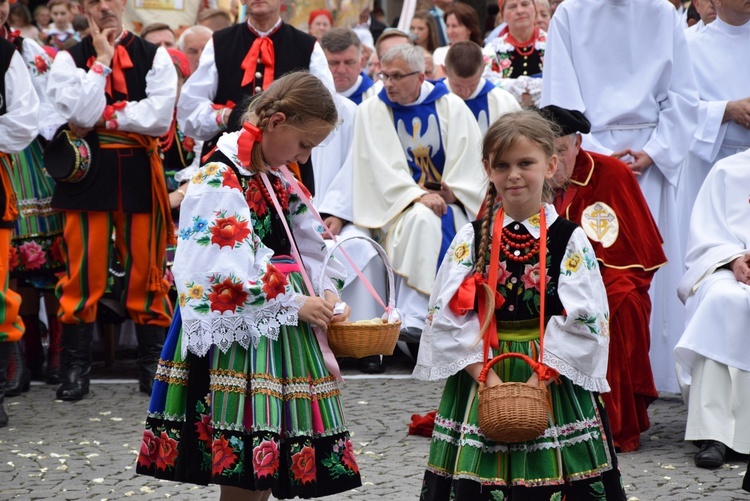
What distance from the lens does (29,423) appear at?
6.25m

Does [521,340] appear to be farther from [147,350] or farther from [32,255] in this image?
[32,255]

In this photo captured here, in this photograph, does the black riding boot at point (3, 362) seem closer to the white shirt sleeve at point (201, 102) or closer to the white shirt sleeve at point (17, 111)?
the white shirt sleeve at point (17, 111)

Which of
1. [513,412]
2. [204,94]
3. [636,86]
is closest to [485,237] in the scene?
[513,412]

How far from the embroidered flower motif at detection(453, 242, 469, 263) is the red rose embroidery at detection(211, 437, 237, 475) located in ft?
3.10

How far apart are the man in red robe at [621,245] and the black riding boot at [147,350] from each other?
8.42 ft

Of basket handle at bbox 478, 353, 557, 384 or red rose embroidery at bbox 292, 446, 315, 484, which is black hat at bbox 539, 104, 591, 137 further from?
red rose embroidery at bbox 292, 446, 315, 484

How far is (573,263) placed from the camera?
12.6 ft

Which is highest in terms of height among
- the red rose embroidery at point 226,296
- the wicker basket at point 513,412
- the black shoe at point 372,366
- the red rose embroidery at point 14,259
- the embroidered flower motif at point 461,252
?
the embroidered flower motif at point 461,252

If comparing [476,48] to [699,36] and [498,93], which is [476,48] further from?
[699,36]

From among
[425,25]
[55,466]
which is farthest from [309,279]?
[425,25]

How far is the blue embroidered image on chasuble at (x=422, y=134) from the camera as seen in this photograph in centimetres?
805

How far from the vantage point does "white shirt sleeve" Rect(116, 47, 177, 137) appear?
6660 millimetres

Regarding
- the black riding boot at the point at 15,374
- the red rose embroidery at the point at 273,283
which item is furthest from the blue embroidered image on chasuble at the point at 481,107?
the red rose embroidery at the point at 273,283

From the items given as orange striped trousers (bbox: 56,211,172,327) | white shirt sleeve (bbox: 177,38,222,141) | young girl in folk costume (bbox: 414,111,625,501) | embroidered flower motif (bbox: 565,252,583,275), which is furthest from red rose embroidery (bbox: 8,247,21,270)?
embroidered flower motif (bbox: 565,252,583,275)
